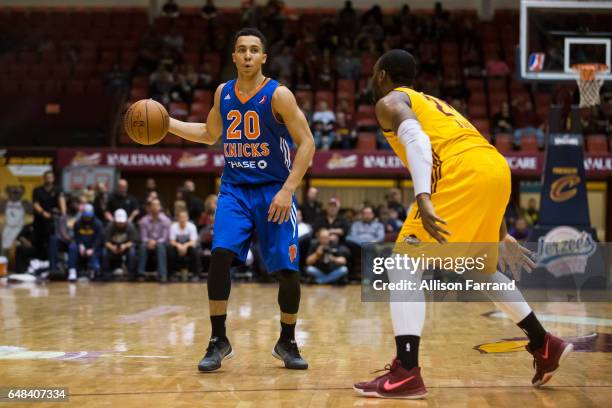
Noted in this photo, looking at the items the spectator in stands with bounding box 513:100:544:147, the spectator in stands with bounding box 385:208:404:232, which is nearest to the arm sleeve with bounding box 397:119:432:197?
the spectator in stands with bounding box 385:208:404:232

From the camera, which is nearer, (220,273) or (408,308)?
(408,308)

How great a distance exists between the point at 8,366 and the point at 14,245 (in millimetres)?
10199

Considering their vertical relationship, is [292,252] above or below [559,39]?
below

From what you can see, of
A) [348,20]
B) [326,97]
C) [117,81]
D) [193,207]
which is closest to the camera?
[193,207]

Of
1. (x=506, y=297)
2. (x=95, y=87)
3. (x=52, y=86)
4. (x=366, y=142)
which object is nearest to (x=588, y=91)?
(x=366, y=142)

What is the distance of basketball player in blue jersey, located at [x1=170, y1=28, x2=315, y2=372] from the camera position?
188 inches

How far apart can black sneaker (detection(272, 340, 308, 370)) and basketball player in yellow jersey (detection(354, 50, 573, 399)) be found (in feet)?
2.49

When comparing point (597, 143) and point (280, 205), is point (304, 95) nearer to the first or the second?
point (597, 143)

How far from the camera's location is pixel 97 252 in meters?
12.9

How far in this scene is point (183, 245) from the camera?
1284cm

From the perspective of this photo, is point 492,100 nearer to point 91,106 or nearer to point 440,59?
point 440,59

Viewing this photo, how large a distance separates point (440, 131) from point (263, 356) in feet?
6.61

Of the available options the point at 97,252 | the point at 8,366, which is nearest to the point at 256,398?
the point at 8,366

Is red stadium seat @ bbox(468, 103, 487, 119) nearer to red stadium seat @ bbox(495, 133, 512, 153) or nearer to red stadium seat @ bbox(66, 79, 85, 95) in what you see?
red stadium seat @ bbox(495, 133, 512, 153)
